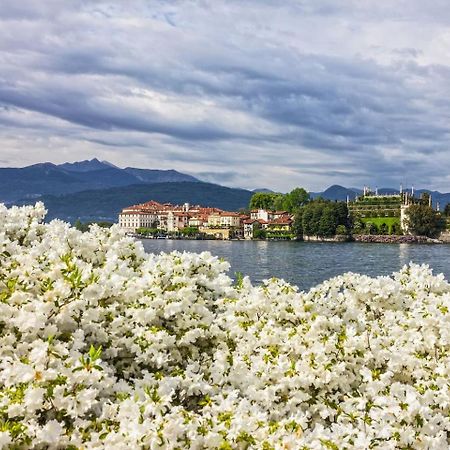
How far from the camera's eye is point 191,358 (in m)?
7.34

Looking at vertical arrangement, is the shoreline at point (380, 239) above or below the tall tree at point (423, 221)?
below

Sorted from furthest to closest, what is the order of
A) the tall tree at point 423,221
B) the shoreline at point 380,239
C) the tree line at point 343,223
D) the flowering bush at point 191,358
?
the tree line at point 343,223 → the tall tree at point 423,221 → the shoreline at point 380,239 → the flowering bush at point 191,358

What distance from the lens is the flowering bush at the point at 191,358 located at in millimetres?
5105

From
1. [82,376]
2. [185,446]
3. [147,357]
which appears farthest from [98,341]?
[185,446]

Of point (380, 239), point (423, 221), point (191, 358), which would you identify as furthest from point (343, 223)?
point (191, 358)

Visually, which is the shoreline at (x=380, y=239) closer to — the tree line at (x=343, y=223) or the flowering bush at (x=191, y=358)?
the tree line at (x=343, y=223)

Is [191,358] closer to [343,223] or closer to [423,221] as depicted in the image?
[423,221]

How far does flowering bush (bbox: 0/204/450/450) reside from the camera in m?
5.11

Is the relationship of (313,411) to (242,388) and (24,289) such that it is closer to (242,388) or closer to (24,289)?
(242,388)

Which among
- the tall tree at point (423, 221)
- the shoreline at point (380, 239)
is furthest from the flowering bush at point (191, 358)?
the tall tree at point (423, 221)

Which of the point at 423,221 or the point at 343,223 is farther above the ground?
the point at 423,221

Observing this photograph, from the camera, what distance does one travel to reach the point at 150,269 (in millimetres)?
8266

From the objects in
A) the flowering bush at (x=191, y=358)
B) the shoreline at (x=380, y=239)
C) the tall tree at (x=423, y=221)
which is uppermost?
the tall tree at (x=423, y=221)

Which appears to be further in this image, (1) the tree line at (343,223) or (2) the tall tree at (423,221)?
(1) the tree line at (343,223)
